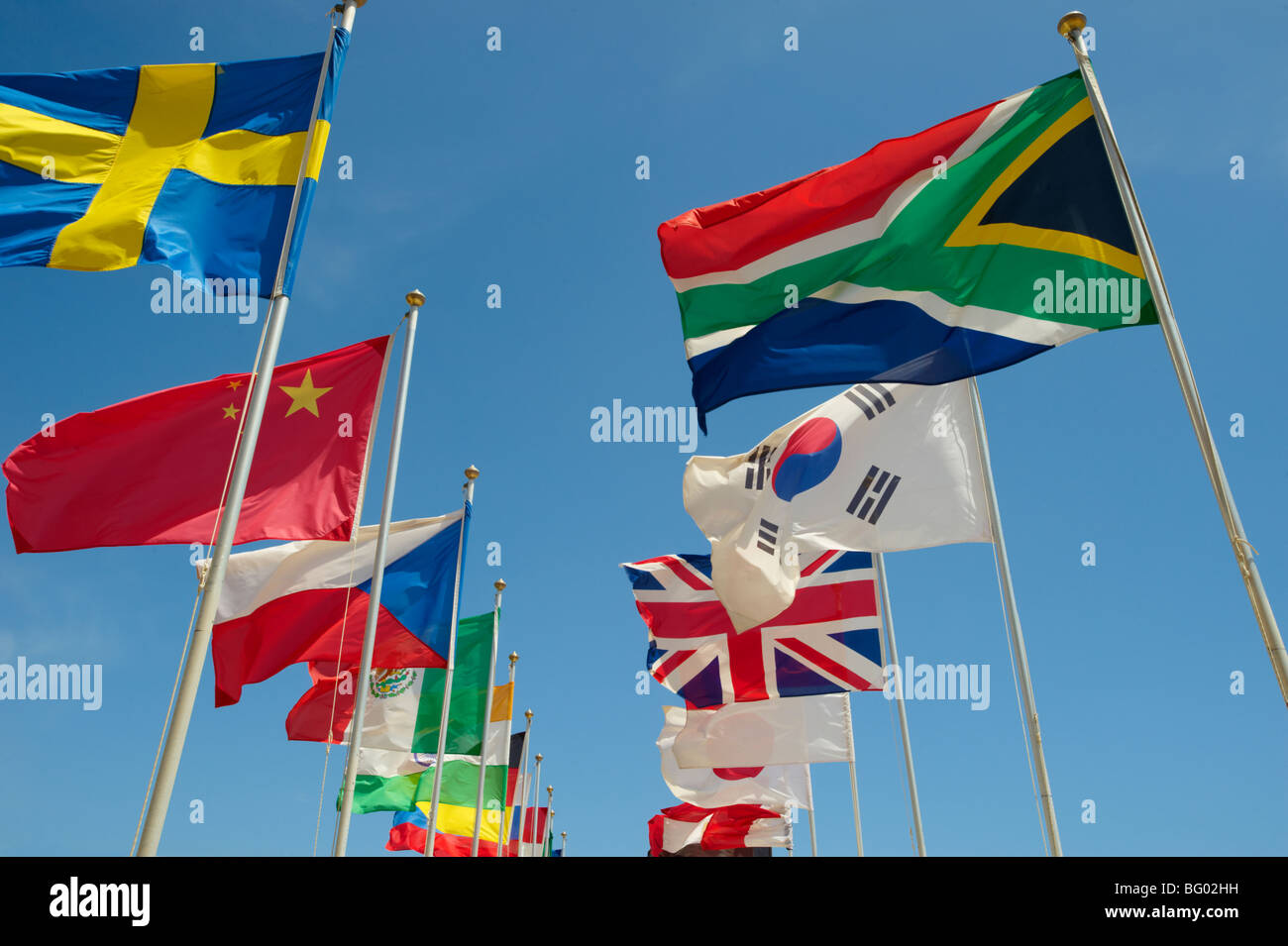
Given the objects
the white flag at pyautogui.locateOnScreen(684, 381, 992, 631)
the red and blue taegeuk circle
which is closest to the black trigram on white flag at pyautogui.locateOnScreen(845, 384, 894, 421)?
the white flag at pyautogui.locateOnScreen(684, 381, 992, 631)

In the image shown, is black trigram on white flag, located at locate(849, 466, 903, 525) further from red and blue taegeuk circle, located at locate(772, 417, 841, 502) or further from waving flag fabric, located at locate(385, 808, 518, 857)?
waving flag fabric, located at locate(385, 808, 518, 857)

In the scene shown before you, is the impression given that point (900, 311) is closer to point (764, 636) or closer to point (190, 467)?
point (190, 467)

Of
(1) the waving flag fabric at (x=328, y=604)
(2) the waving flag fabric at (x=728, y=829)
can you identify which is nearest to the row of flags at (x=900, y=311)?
(1) the waving flag fabric at (x=328, y=604)

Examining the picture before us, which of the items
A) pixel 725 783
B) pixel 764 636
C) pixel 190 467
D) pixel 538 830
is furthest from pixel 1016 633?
pixel 538 830

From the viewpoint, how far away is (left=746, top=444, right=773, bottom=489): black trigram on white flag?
13.2 meters

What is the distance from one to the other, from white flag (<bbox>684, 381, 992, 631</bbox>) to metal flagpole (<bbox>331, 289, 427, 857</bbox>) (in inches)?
179

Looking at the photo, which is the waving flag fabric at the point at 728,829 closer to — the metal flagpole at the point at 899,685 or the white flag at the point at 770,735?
the white flag at the point at 770,735

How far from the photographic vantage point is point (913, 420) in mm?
11891

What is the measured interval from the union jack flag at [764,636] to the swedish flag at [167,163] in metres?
10.1

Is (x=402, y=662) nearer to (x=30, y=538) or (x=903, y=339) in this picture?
(x=30, y=538)

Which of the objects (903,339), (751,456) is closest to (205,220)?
(903,339)

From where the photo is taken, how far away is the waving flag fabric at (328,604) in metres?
13.7
